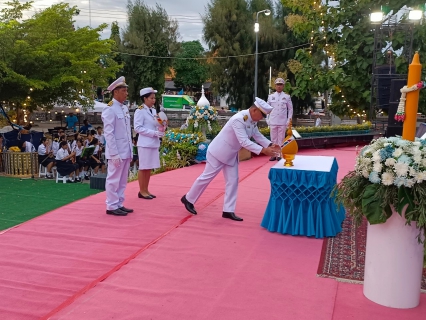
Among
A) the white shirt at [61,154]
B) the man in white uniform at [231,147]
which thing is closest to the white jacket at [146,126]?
the man in white uniform at [231,147]

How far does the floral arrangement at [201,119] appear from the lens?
33.9 ft

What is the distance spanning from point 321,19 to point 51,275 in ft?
36.2

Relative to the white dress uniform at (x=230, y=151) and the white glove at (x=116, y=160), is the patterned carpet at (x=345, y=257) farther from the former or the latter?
the white glove at (x=116, y=160)

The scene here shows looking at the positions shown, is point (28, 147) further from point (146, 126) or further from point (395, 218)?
point (395, 218)

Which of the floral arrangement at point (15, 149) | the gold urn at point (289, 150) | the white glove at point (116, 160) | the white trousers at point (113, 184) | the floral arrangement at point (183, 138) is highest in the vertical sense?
the gold urn at point (289, 150)

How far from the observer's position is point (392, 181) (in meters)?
3.06

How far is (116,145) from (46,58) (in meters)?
10.7

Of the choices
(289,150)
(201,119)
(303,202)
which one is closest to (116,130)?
(289,150)

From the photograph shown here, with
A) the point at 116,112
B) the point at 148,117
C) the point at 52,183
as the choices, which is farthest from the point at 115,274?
the point at 52,183

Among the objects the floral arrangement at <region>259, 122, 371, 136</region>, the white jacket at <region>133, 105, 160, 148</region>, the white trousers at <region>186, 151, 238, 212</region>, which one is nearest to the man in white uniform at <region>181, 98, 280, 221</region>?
the white trousers at <region>186, 151, 238, 212</region>

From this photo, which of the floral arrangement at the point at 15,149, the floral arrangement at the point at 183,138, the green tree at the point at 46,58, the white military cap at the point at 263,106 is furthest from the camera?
the green tree at the point at 46,58

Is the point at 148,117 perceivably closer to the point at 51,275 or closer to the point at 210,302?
the point at 51,275

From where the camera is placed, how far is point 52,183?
32.3 ft

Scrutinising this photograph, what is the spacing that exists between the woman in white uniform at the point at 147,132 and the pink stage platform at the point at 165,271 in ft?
2.31
